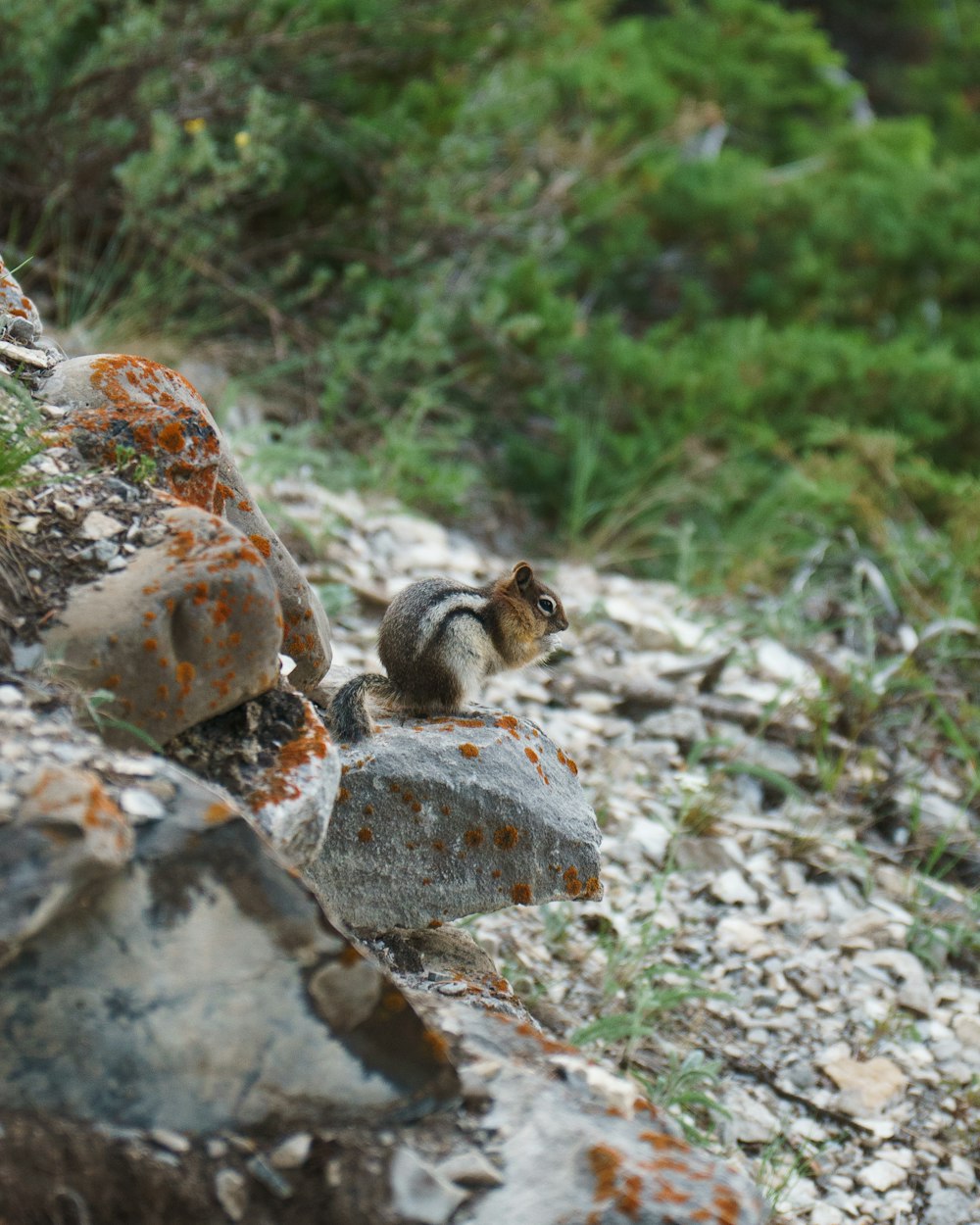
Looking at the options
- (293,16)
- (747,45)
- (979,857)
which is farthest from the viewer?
(747,45)

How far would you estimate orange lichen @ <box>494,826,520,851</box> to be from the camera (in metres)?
2.84

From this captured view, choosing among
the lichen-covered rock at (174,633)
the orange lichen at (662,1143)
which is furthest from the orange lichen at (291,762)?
the orange lichen at (662,1143)

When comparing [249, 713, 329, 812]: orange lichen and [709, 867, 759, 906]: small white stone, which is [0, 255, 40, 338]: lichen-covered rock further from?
[709, 867, 759, 906]: small white stone

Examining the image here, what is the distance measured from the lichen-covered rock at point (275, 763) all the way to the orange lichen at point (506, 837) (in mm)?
559

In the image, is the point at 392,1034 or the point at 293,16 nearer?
the point at 392,1034

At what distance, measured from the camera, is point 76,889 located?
180cm

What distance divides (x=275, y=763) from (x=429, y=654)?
98 centimetres

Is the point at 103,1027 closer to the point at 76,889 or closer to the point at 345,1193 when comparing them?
the point at 76,889

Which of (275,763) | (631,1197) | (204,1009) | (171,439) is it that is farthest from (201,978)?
(171,439)

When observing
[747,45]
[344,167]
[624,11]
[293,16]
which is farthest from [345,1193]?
[624,11]

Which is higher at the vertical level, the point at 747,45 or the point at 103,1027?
the point at 747,45

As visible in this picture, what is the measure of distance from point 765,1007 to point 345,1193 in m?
2.33

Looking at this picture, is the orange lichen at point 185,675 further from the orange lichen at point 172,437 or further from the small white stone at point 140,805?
the orange lichen at point 172,437

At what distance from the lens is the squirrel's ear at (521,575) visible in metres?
3.86
